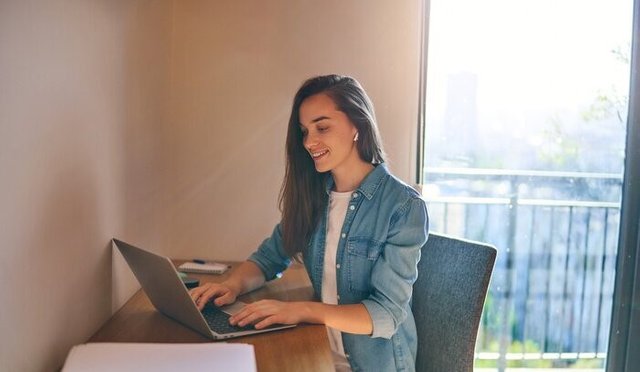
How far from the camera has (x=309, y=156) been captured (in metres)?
1.58

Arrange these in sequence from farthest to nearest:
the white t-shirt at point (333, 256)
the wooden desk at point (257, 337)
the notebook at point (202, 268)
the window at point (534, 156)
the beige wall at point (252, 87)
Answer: the window at point (534, 156) < the beige wall at point (252, 87) < the notebook at point (202, 268) < the white t-shirt at point (333, 256) < the wooden desk at point (257, 337)

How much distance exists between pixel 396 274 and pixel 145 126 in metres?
0.84

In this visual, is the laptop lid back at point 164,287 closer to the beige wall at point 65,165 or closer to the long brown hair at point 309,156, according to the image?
the beige wall at point 65,165

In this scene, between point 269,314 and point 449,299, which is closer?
point 269,314

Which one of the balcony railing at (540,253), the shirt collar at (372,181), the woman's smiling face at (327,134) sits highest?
the woman's smiling face at (327,134)

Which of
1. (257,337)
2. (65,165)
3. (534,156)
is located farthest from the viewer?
(534,156)

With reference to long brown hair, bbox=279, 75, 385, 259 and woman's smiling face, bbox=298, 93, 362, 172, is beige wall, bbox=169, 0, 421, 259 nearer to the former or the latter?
long brown hair, bbox=279, 75, 385, 259

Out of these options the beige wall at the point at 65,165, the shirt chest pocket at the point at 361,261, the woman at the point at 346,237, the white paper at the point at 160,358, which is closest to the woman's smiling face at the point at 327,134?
the woman at the point at 346,237

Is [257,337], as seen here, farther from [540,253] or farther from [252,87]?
[540,253]

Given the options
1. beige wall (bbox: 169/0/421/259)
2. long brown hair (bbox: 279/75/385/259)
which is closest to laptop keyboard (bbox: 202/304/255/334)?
long brown hair (bbox: 279/75/385/259)

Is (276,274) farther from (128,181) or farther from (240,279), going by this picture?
(128,181)

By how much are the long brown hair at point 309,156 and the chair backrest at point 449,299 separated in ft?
0.95

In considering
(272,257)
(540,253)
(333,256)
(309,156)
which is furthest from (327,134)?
(540,253)

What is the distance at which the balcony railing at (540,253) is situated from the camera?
2.44 meters
